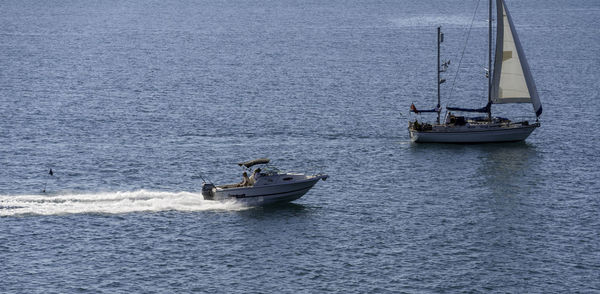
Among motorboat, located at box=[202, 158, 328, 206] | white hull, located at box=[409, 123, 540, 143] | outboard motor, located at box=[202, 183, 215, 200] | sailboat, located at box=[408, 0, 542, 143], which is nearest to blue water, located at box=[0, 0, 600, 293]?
outboard motor, located at box=[202, 183, 215, 200]

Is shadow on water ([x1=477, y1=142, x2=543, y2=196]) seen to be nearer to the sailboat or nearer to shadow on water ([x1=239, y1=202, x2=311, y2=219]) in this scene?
the sailboat

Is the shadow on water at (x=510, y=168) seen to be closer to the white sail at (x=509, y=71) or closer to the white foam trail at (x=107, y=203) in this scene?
the white sail at (x=509, y=71)

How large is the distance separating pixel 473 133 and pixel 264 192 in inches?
1422

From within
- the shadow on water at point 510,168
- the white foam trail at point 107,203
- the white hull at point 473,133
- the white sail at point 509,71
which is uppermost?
the white sail at point 509,71

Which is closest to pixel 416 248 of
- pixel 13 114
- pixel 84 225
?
pixel 84 225

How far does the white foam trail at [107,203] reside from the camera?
9619 centimetres

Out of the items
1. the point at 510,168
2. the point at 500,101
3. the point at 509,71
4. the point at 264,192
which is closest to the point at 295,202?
the point at 264,192

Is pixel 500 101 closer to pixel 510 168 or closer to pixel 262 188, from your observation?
pixel 510 168

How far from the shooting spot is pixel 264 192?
9794 centimetres

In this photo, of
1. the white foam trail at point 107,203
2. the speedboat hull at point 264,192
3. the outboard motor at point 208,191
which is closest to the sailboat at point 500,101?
the speedboat hull at point 264,192

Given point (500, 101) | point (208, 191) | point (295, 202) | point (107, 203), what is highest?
point (500, 101)

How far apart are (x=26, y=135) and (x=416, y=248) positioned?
205 feet

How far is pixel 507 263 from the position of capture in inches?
3349

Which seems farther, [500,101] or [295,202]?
[500,101]
